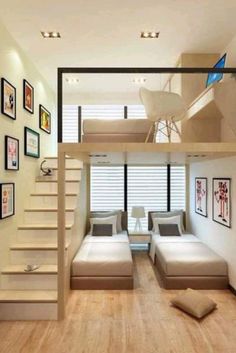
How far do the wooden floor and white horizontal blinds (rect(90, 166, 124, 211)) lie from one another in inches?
118

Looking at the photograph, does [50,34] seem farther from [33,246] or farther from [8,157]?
[33,246]

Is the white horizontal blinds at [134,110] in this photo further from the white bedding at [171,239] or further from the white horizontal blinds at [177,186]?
the white bedding at [171,239]

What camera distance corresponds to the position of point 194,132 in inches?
194

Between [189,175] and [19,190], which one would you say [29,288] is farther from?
[189,175]

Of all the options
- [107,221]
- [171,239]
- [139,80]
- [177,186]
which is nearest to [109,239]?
[107,221]

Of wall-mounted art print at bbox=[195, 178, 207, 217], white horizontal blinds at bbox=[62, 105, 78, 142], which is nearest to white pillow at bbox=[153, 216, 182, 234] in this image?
wall-mounted art print at bbox=[195, 178, 207, 217]

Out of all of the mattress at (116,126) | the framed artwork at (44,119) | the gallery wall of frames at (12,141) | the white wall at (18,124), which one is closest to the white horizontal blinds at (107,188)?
the framed artwork at (44,119)

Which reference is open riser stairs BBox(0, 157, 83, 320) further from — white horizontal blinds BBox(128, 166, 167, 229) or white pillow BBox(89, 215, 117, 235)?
white horizontal blinds BBox(128, 166, 167, 229)

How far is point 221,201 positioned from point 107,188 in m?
2.99

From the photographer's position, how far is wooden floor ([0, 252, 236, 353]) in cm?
290

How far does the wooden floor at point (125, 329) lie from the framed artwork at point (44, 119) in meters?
3.21

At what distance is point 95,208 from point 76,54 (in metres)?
3.43

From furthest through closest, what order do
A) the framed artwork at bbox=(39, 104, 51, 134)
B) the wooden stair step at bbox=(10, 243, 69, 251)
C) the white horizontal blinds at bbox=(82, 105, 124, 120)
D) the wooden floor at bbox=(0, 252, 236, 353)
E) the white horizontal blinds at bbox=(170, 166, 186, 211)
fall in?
the white horizontal blinds at bbox=(82, 105, 124, 120) → the white horizontal blinds at bbox=(170, 166, 186, 211) → the framed artwork at bbox=(39, 104, 51, 134) → the wooden stair step at bbox=(10, 243, 69, 251) → the wooden floor at bbox=(0, 252, 236, 353)

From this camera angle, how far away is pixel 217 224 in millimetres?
4871
